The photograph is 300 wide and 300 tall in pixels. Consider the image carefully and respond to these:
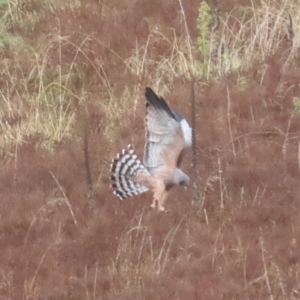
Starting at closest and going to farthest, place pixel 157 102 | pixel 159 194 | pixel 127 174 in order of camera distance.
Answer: pixel 157 102 < pixel 159 194 < pixel 127 174

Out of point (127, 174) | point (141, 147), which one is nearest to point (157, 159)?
point (127, 174)

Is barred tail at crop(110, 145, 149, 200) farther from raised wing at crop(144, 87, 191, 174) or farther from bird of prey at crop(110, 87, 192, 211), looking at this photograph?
raised wing at crop(144, 87, 191, 174)

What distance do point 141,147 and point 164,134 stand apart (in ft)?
3.79

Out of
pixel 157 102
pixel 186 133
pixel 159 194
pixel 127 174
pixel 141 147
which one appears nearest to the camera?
pixel 186 133

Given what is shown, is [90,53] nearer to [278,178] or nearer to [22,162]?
[22,162]

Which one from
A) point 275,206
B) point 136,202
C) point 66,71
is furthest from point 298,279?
point 66,71

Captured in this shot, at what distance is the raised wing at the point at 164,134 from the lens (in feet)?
22.4

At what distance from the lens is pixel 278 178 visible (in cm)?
738

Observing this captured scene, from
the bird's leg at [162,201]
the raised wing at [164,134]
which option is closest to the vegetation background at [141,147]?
the bird's leg at [162,201]

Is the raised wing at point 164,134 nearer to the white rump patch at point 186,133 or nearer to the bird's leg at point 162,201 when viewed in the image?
the white rump patch at point 186,133

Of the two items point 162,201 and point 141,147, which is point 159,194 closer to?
point 162,201

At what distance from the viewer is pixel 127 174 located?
725 cm

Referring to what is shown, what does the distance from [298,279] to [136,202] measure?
5.64 feet

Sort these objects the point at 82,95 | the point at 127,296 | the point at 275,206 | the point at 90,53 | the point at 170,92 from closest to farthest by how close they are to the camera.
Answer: the point at 127,296, the point at 275,206, the point at 170,92, the point at 82,95, the point at 90,53
